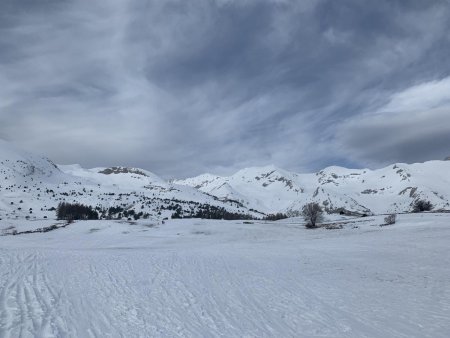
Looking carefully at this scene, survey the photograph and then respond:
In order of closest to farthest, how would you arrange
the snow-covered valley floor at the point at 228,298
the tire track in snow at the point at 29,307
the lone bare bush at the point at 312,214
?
the tire track in snow at the point at 29,307 → the snow-covered valley floor at the point at 228,298 → the lone bare bush at the point at 312,214

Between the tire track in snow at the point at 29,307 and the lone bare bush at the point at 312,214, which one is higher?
the lone bare bush at the point at 312,214

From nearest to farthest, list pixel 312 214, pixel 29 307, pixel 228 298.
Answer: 1. pixel 29 307
2. pixel 228 298
3. pixel 312 214

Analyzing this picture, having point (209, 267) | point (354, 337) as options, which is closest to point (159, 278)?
point (209, 267)

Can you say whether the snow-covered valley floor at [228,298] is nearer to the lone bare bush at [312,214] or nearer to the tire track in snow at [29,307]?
the tire track in snow at [29,307]

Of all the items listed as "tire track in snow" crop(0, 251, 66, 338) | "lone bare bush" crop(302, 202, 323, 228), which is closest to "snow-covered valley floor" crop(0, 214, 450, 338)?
"tire track in snow" crop(0, 251, 66, 338)

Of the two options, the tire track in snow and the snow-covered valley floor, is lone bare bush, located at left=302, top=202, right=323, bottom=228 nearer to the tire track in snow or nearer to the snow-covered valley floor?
the snow-covered valley floor

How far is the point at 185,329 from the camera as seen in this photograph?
14.0 meters

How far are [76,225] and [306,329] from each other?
98653 millimetres

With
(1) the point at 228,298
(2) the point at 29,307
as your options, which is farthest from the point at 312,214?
(2) the point at 29,307

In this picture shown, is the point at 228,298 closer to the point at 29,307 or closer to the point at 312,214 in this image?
the point at 29,307

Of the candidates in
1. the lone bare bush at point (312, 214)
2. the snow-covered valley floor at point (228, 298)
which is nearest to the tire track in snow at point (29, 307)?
the snow-covered valley floor at point (228, 298)

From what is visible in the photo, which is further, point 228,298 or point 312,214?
point 312,214

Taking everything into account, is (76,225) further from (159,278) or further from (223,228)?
(159,278)

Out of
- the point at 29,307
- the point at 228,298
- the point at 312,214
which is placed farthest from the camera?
the point at 312,214
